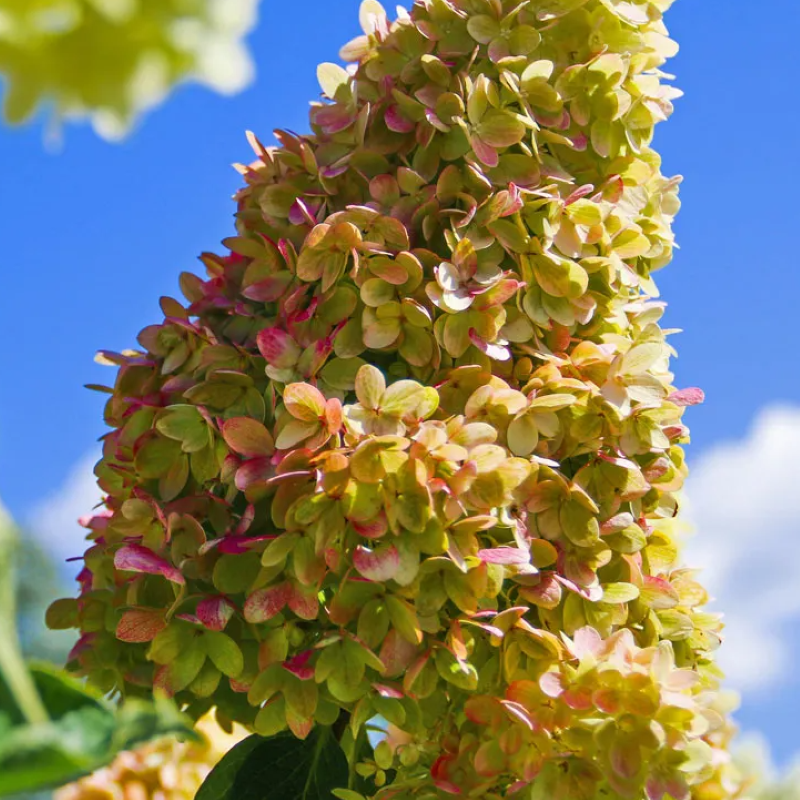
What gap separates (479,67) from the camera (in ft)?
5.17

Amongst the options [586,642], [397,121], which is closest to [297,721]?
[586,642]

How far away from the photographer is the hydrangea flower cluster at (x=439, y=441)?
4.06ft

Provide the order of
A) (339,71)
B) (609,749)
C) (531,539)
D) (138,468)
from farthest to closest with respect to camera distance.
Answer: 1. (339,71)
2. (138,468)
3. (531,539)
4. (609,749)

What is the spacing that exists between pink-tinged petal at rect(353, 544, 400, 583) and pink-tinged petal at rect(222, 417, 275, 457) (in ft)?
0.71

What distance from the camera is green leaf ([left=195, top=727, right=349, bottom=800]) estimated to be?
1457mm

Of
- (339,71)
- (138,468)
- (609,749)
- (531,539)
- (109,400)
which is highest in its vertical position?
(339,71)

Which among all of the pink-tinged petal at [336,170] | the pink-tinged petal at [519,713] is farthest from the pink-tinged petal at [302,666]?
the pink-tinged petal at [336,170]

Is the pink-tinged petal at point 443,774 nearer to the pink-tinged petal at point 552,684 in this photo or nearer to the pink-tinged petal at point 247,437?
the pink-tinged petal at point 552,684

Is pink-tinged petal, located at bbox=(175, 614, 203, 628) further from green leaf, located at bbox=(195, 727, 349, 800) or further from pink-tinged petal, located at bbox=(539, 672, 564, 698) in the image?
pink-tinged petal, located at bbox=(539, 672, 564, 698)

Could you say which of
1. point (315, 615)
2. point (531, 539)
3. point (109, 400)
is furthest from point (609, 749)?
point (109, 400)

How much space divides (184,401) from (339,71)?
62 centimetres

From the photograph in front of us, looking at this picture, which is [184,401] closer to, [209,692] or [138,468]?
[138,468]

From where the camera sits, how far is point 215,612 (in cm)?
128

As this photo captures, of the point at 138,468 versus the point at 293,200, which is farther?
the point at 293,200
